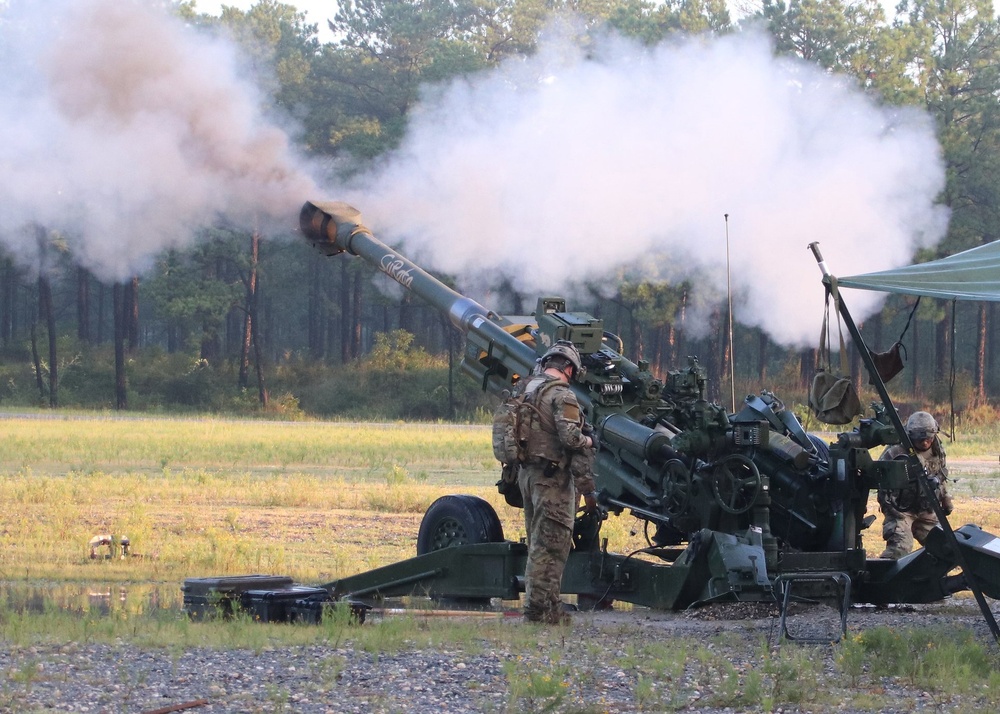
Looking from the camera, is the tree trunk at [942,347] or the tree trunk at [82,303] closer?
the tree trunk at [942,347]

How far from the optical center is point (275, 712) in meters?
6.85

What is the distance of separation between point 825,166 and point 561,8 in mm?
31416

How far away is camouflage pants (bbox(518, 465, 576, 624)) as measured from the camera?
33.7 ft

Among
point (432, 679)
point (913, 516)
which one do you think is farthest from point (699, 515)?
point (432, 679)

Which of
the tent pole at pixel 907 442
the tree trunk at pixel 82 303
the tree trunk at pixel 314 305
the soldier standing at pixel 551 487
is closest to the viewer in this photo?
the tent pole at pixel 907 442

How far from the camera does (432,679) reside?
784cm

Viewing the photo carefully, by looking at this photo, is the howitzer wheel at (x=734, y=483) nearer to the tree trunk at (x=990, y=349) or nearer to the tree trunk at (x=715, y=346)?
the tree trunk at (x=715, y=346)

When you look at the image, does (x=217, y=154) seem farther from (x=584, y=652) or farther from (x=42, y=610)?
(x=584, y=652)

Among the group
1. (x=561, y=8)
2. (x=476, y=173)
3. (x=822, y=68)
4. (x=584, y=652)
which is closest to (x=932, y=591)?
(x=584, y=652)

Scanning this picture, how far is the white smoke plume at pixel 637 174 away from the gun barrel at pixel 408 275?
5.85 meters

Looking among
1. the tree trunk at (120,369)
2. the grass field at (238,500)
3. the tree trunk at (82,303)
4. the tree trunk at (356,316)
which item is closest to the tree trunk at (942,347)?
the grass field at (238,500)

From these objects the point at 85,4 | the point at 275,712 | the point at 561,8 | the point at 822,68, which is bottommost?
the point at 275,712

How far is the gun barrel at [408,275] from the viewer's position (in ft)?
42.3

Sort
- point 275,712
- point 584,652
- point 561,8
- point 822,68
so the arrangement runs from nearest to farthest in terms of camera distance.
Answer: point 275,712 → point 584,652 → point 822,68 → point 561,8
